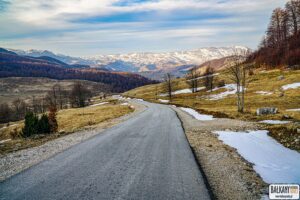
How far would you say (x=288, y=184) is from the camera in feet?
29.8

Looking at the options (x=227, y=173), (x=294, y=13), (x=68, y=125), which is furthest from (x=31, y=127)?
(x=294, y=13)

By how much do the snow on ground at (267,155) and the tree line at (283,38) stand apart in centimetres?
9256

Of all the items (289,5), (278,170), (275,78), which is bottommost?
(278,170)

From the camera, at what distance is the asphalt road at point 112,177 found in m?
7.96

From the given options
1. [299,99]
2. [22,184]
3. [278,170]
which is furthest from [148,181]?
[299,99]

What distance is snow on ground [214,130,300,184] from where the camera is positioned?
1038 cm

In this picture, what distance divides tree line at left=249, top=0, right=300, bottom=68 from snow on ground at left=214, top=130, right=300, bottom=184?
304ft

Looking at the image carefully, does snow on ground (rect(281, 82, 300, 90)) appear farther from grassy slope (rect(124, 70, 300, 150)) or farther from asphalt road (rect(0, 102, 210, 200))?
asphalt road (rect(0, 102, 210, 200))

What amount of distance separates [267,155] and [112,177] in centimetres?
850

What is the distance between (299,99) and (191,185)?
184ft

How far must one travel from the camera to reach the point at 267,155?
13836 mm

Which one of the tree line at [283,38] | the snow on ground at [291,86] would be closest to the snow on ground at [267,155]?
the snow on ground at [291,86]

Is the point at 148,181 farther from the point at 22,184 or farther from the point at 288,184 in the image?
the point at 288,184

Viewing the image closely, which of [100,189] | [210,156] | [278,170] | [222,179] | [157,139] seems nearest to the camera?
[100,189]
